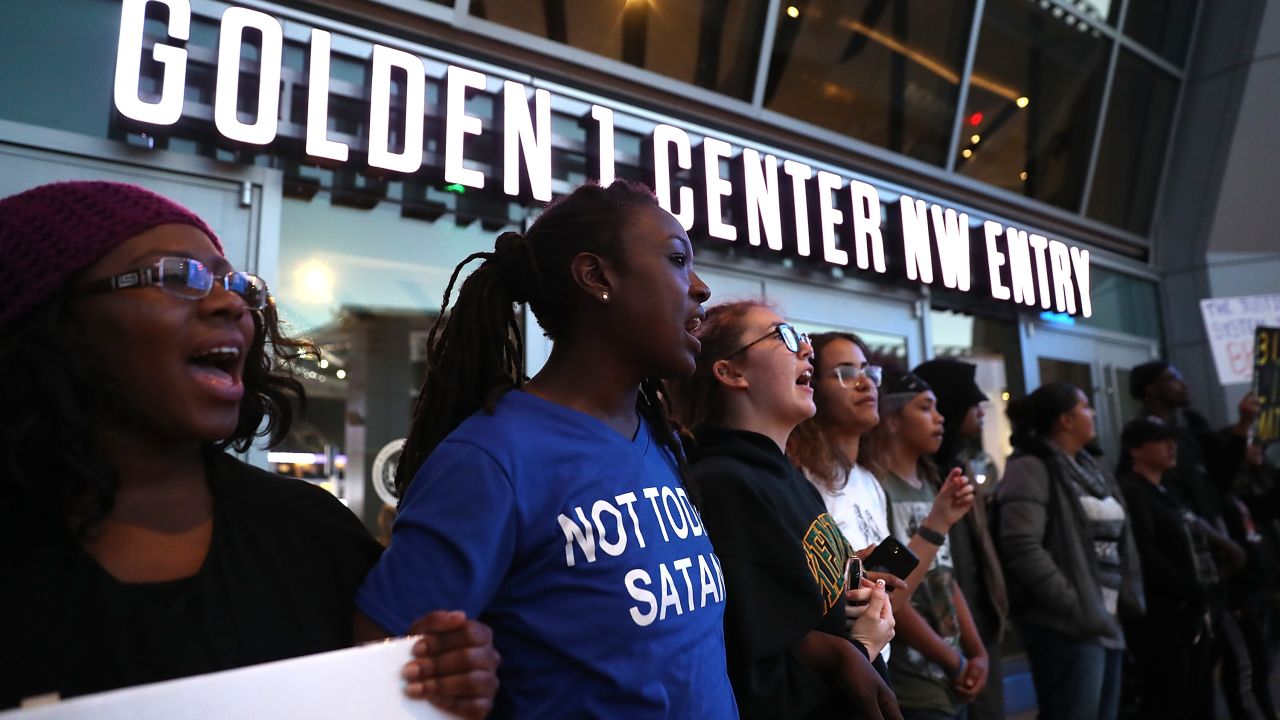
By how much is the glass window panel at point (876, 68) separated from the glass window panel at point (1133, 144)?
7.79ft

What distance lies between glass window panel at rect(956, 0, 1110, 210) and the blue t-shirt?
6345mm

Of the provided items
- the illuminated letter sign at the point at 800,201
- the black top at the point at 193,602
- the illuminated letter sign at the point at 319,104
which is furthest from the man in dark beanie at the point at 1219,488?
the black top at the point at 193,602

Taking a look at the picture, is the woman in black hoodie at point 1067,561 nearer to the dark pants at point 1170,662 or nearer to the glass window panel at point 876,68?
the dark pants at point 1170,662

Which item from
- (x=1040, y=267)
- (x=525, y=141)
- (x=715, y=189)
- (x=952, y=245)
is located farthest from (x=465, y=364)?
(x=1040, y=267)

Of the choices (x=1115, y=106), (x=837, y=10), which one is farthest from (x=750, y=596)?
(x=1115, y=106)

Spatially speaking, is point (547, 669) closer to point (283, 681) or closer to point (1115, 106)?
point (283, 681)

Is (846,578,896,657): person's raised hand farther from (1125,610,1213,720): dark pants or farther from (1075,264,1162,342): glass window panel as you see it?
(1075,264,1162,342): glass window panel

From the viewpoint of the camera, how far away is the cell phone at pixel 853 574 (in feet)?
6.07

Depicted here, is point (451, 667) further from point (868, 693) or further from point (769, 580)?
point (868, 693)

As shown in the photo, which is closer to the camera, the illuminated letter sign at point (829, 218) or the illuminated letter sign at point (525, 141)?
the illuminated letter sign at point (525, 141)

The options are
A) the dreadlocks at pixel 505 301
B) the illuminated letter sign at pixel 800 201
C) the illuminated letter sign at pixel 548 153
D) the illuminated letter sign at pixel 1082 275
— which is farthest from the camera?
the illuminated letter sign at pixel 1082 275

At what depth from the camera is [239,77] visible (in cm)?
356

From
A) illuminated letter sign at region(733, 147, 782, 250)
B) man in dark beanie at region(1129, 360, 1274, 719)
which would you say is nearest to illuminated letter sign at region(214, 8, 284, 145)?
illuminated letter sign at region(733, 147, 782, 250)

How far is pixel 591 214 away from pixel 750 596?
2.56 ft
